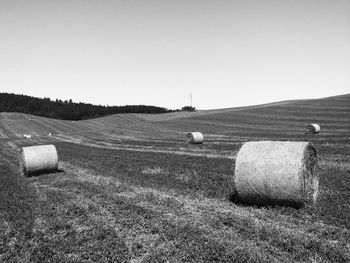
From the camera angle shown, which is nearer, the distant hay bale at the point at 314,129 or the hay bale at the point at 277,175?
the hay bale at the point at 277,175

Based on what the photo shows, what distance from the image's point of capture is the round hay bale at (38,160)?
18.6 meters

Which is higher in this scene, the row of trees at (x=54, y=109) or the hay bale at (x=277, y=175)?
the row of trees at (x=54, y=109)

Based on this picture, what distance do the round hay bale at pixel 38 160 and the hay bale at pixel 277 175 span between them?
12.8m

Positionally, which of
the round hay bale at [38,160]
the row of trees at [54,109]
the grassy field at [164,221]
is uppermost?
the row of trees at [54,109]

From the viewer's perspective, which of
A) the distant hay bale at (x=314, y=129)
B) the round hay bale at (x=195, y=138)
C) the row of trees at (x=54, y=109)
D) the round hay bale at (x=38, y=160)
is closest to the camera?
the round hay bale at (x=38, y=160)

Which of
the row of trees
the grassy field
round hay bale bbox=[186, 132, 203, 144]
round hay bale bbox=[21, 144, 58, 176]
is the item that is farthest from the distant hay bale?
the row of trees

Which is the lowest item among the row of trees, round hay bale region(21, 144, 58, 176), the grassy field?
the grassy field

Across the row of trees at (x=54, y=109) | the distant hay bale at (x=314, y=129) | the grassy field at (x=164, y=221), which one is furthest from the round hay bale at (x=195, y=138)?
the row of trees at (x=54, y=109)

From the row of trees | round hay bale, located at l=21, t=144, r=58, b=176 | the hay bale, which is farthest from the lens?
the row of trees

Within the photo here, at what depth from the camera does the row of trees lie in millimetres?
121775

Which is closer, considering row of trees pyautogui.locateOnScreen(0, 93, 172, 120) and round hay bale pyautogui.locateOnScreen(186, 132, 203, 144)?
round hay bale pyautogui.locateOnScreen(186, 132, 203, 144)

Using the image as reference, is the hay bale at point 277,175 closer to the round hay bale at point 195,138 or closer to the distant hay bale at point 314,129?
the round hay bale at point 195,138

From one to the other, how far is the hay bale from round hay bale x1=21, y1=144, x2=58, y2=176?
1282cm

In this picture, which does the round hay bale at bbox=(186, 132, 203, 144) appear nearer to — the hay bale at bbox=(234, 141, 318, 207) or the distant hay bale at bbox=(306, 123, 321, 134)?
the distant hay bale at bbox=(306, 123, 321, 134)
